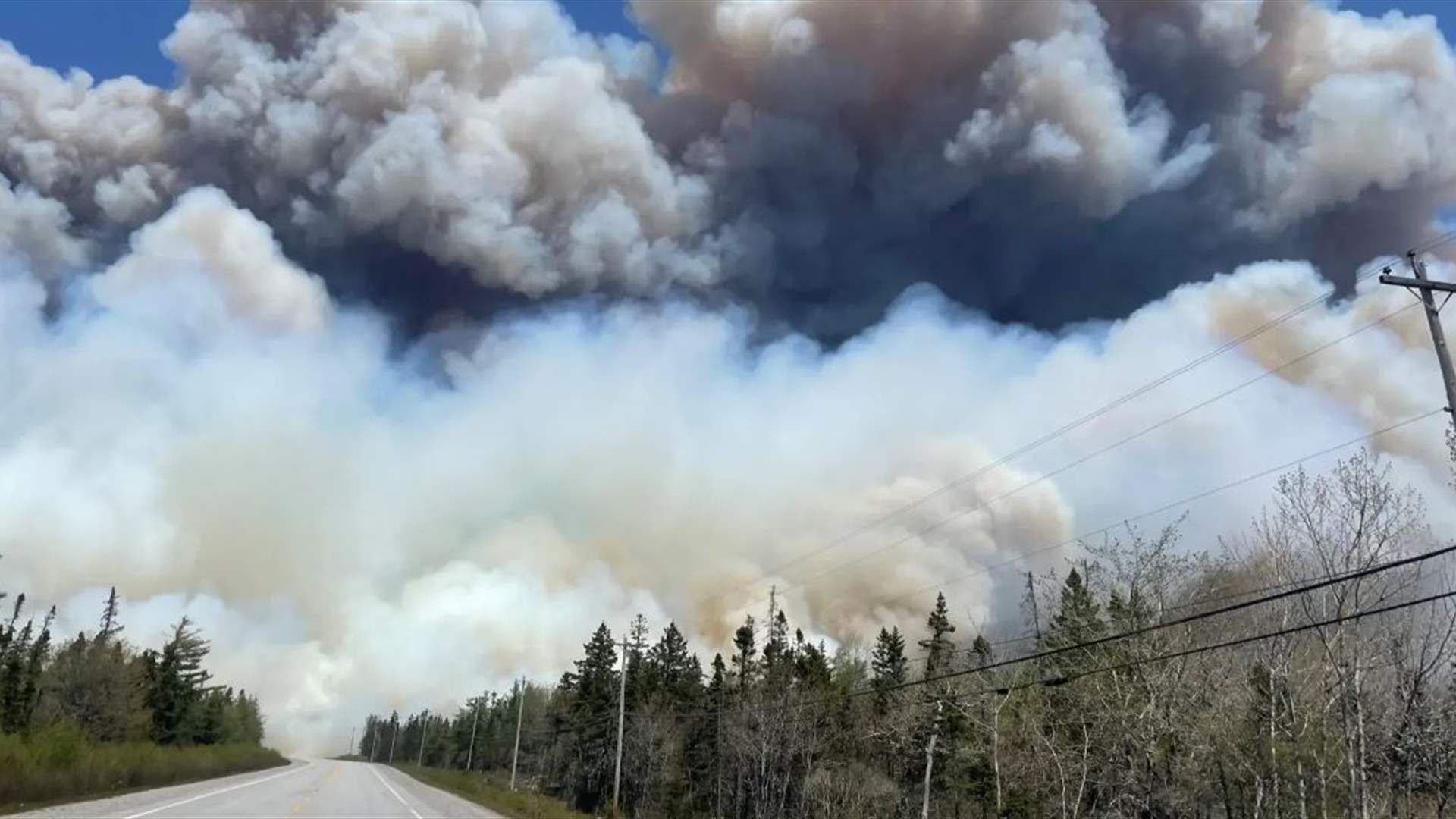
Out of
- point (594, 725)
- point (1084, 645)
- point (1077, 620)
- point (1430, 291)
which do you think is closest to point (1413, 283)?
point (1430, 291)

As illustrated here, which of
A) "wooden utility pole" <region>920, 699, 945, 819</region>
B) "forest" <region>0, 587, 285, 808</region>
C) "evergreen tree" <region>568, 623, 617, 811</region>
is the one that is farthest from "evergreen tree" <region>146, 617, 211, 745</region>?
"wooden utility pole" <region>920, 699, 945, 819</region>

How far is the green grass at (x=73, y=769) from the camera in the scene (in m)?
34.3

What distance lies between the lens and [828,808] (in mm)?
52062

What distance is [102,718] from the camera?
8188 centimetres

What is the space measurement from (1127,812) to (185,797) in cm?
3953

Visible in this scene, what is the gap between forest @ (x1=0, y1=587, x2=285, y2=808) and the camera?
4006cm

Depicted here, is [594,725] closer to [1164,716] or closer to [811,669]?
[811,669]

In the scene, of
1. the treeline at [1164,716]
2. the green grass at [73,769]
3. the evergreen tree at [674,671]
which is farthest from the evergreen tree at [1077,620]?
the evergreen tree at [674,671]

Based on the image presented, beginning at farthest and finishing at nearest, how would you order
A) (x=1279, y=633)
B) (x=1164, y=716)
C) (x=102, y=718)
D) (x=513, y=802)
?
(x=102, y=718) → (x=513, y=802) → (x=1164, y=716) → (x=1279, y=633)

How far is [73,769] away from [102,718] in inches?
1880

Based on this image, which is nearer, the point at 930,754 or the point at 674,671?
the point at 930,754

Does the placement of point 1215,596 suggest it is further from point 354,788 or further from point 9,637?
point 9,637

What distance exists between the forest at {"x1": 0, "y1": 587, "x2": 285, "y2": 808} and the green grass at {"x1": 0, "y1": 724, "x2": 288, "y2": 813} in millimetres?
83

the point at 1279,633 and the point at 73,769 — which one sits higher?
the point at 1279,633
